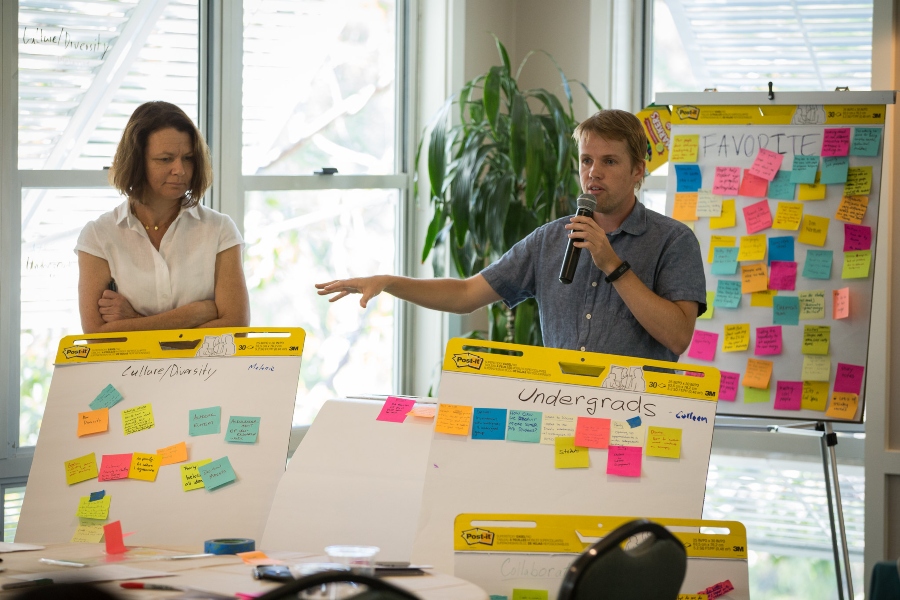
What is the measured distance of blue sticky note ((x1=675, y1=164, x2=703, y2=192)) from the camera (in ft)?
10.7

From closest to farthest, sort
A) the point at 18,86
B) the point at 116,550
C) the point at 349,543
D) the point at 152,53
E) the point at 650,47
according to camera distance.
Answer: the point at 116,550, the point at 349,543, the point at 18,86, the point at 152,53, the point at 650,47

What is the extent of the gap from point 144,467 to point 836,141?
2.28 m

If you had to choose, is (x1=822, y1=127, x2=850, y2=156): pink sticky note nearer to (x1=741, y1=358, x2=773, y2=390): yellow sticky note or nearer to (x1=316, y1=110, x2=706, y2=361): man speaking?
(x1=741, y1=358, x2=773, y2=390): yellow sticky note

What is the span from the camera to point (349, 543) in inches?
89.8

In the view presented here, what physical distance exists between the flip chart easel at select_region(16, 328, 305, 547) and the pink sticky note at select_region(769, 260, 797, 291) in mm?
1602

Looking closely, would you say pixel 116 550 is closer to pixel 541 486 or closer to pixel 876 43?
pixel 541 486

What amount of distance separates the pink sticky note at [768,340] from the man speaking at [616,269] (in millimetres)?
965

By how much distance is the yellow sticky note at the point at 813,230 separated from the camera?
3.12 m

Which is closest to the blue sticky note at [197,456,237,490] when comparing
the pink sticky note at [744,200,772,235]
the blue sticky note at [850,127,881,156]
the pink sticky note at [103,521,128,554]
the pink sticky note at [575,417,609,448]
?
the pink sticky note at [103,521,128,554]

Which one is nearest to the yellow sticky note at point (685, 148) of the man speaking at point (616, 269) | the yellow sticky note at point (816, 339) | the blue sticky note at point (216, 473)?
the yellow sticky note at point (816, 339)

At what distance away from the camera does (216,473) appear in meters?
2.36

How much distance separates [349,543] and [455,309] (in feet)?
2.11

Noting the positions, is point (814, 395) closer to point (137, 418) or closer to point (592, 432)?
point (592, 432)

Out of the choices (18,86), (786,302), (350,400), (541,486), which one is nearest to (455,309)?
→ (350,400)
